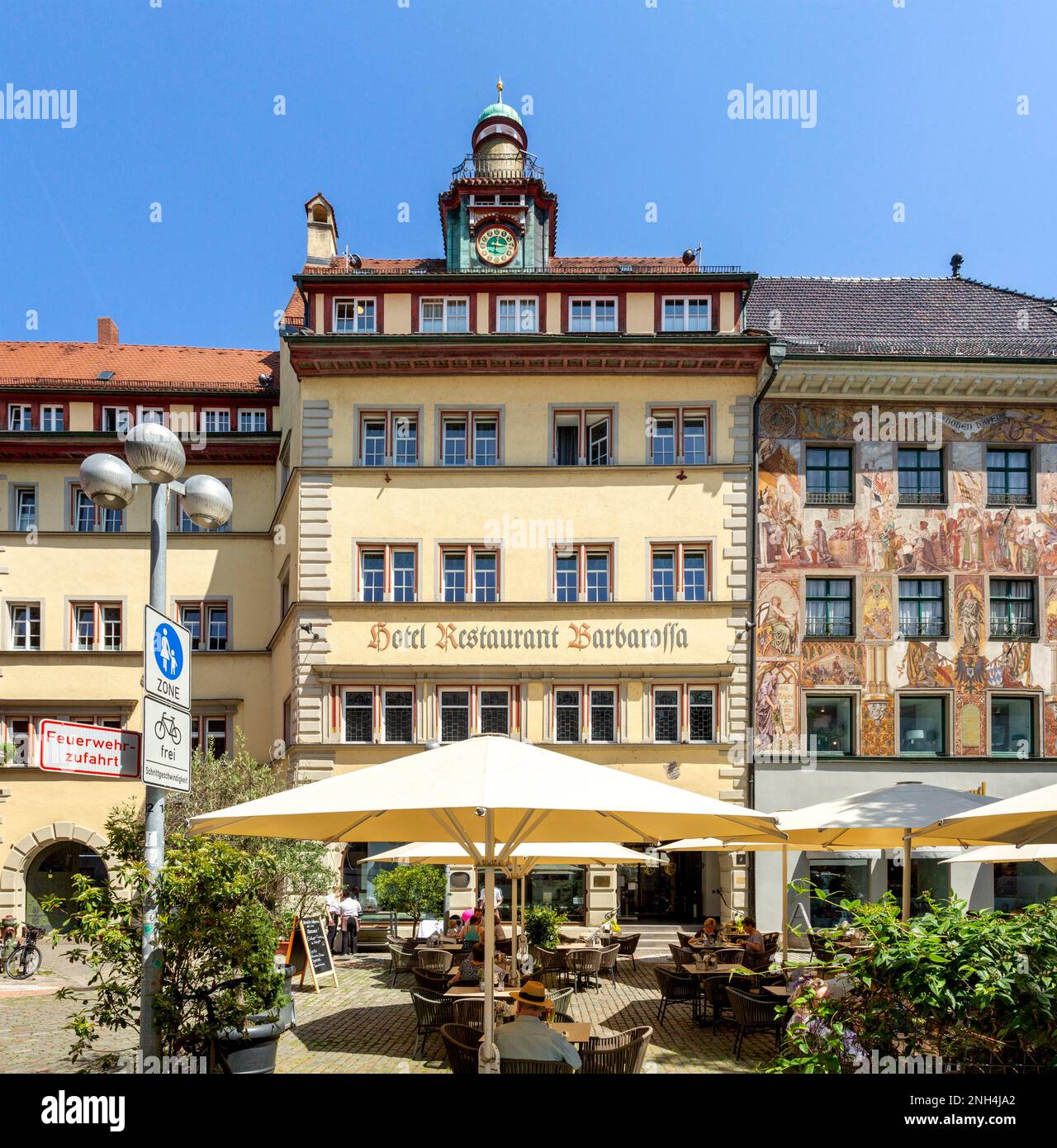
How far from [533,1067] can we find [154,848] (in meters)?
3.44

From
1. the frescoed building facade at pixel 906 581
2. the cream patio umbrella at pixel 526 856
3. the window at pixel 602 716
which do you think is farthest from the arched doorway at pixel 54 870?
the frescoed building facade at pixel 906 581

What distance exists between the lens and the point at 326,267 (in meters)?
38.1

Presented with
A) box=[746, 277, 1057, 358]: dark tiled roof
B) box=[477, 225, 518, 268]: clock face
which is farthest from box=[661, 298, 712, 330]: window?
box=[477, 225, 518, 268]: clock face

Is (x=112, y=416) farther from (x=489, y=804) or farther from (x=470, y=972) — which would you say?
(x=489, y=804)

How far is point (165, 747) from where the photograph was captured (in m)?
8.07

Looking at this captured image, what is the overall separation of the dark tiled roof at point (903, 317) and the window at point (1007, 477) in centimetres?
258

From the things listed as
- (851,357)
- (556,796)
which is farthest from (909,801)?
(851,357)

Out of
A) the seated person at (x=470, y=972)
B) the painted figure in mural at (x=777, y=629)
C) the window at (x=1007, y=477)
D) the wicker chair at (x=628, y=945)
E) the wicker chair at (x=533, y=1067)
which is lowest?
the wicker chair at (x=628, y=945)

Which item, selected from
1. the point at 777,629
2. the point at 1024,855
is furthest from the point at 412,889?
the point at 1024,855

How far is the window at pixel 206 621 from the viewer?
35625mm

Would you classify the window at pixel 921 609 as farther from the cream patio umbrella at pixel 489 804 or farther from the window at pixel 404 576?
the cream patio umbrella at pixel 489 804

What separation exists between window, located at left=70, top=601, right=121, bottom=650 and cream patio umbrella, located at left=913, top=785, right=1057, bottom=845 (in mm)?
27666
